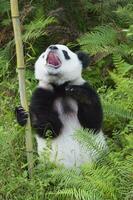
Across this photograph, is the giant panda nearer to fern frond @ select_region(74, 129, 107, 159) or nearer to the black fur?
the black fur

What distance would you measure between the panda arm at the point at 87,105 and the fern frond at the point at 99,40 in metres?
1.83

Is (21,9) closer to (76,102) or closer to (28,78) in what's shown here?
(28,78)

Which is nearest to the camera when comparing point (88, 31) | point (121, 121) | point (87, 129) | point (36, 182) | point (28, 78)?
point (36, 182)

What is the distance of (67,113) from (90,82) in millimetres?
1910

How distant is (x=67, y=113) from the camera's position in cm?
605

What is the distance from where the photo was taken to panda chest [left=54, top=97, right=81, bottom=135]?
6020 mm

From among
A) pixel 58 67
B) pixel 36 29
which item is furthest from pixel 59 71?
pixel 36 29

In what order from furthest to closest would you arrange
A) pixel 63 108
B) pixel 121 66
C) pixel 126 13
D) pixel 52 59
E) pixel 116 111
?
1. pixel 126 13
2. pixel 121 66
3. pixel 116 111
4. pixel 63 108
5. pixel 52 59

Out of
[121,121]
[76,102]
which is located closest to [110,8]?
[121,121]

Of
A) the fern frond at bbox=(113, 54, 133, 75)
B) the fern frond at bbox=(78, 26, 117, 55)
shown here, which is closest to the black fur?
the fern frond at bbox=(113, 54, 133, 75)

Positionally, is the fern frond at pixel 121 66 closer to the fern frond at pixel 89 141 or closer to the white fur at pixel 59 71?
the white fur at pixel 59 71

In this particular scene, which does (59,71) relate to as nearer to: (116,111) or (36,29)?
(116,111)

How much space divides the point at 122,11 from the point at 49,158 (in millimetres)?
3023

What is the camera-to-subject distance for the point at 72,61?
6078 mm
